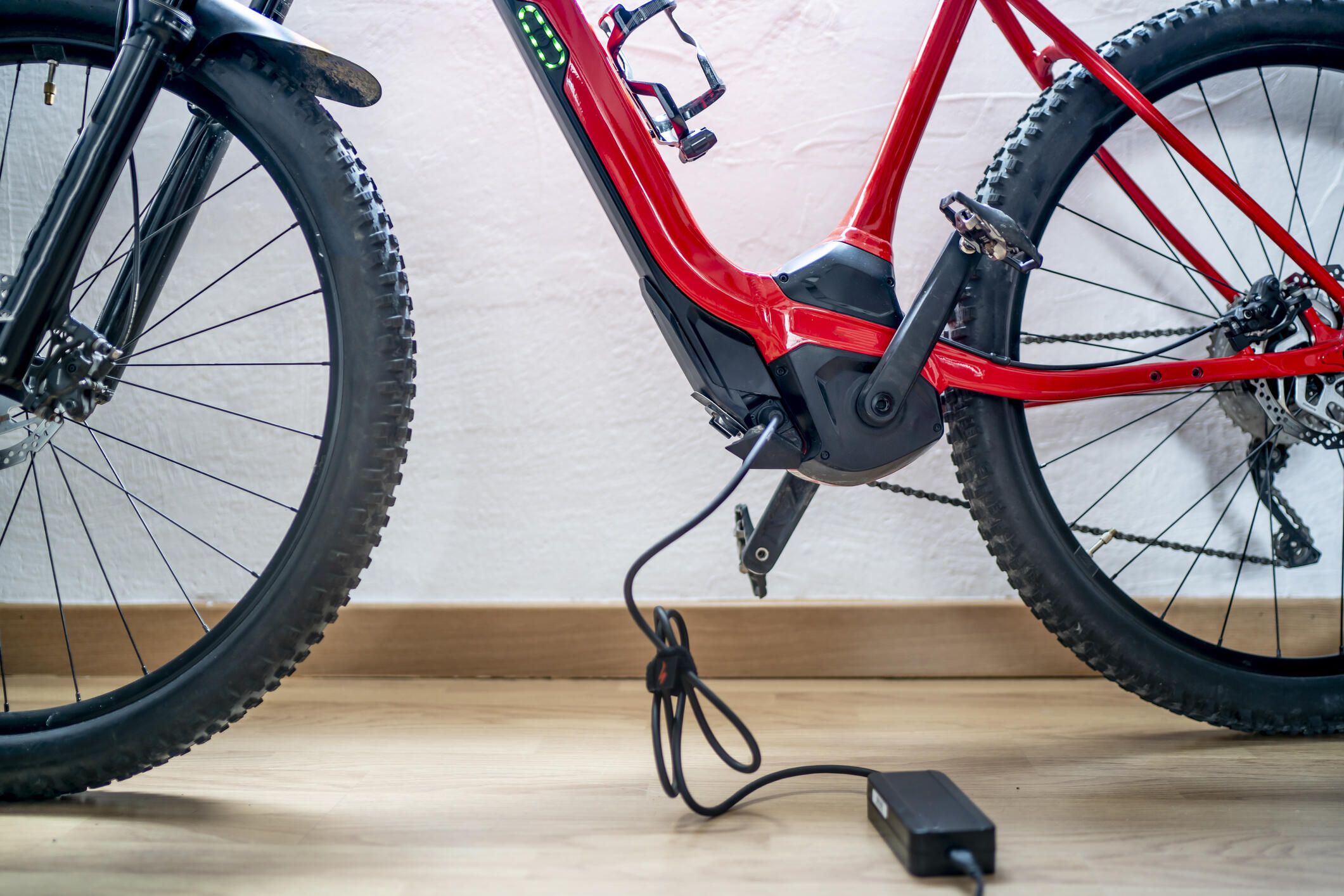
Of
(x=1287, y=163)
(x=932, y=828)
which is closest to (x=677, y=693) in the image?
(x=932, y=828)

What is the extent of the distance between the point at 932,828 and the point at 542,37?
67 centimetres

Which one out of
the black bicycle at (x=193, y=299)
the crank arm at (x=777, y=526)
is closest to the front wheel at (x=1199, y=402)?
the crank arm at (x=777, y=526)

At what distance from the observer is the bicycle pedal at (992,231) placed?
679 millimetres

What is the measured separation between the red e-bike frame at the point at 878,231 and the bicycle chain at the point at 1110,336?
112 millimetres

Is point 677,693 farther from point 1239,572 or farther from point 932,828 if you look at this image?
point 1239,572

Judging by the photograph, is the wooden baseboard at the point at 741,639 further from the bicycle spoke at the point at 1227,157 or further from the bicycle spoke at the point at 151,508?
the bicycle spoke at the point at 1227,157

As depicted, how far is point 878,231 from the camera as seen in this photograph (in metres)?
0.75

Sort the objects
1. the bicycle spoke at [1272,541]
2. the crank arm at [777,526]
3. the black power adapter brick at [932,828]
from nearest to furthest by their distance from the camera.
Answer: the black power adapter brick at [932,828] → the crank arm at [777,526] → the bicycle spoke at [1272,541]

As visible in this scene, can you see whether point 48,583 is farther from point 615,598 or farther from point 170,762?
point 615,598

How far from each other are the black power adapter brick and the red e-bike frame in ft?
1.09

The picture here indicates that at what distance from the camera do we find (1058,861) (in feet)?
1.85

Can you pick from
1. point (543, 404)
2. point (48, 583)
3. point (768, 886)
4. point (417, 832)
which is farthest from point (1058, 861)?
point (48, 583)

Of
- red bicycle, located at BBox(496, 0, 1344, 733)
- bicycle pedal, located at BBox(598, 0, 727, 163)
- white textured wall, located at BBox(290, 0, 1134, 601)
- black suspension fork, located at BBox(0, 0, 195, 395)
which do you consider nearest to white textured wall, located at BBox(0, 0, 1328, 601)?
white textured wall, located at BBox(290, 0, 1134, 601)

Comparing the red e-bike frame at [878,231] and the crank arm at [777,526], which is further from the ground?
the red e-bike frame at [878,231]
